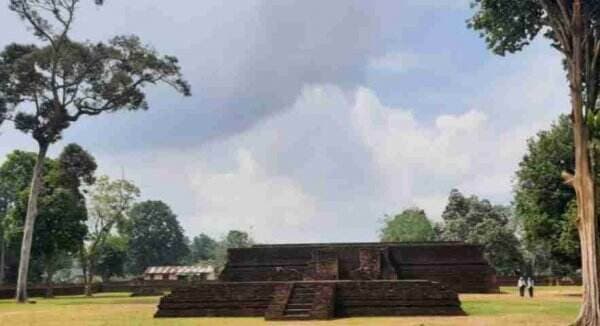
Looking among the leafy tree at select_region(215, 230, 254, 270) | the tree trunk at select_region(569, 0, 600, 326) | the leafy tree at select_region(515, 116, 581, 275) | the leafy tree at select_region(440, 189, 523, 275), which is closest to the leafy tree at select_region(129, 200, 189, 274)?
the leafy tree at select_region(215, 230, 254, 270)

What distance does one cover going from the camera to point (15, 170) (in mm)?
45625

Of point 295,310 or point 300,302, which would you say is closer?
point 295,310

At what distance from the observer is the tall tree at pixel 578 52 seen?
14227mm

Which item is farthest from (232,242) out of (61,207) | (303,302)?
(303,302)

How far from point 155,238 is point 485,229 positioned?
48.3 meters

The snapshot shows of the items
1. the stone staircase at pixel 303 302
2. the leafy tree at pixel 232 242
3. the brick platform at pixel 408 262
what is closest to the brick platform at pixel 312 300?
the stone staircase at pixel 303 302

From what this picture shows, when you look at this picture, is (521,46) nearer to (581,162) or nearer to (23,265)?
(581,162)

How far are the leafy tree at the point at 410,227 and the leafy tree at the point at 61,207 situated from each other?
32.8m

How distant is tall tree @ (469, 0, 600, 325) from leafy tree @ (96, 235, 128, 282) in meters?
51.9

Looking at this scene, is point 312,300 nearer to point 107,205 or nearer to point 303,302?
point 303,302

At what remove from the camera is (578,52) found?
595 inches

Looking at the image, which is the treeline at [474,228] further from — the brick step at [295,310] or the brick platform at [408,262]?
the brick step at [295,310]

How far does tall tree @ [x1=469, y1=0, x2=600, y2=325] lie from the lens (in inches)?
560

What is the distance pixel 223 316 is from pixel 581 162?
382 inches
